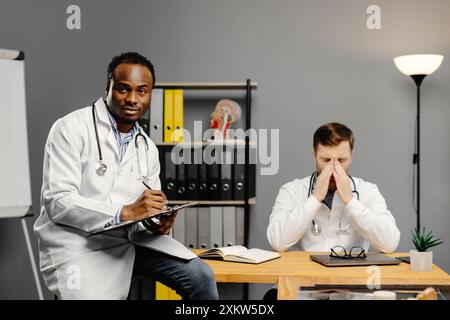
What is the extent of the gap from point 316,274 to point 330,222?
2.20ft

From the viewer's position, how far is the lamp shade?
3053 mm

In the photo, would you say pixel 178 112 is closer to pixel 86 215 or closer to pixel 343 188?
pixel 343 188

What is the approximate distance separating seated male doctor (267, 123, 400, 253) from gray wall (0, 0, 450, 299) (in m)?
0.98

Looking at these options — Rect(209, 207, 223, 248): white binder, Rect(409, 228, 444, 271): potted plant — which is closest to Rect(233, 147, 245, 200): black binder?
Rect(209, 207, 223, 248): white binder

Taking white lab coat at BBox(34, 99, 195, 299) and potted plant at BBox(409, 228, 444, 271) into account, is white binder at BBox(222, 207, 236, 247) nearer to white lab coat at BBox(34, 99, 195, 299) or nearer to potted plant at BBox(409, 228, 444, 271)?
white lab coat at BBox(34, 99, 195, 299)

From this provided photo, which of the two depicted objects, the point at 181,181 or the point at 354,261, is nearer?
the point at 354,261

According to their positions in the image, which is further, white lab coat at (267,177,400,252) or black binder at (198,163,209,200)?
black binder at (198,163,209,200)

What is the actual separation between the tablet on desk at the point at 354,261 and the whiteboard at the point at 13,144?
1.69 meters

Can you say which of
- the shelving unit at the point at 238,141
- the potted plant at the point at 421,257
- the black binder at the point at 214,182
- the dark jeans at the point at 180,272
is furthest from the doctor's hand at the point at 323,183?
the black binder at the point at 214,182

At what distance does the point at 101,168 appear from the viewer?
179 cm

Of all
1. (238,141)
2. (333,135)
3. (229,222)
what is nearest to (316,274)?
(333,135)

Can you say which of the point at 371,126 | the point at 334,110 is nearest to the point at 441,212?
the point at 371,126

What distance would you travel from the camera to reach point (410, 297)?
4.66ft
